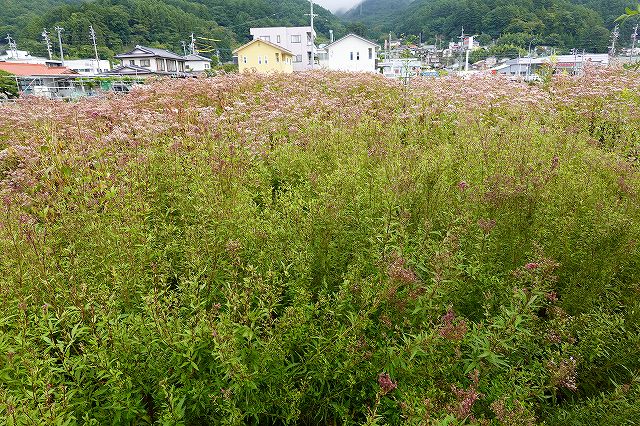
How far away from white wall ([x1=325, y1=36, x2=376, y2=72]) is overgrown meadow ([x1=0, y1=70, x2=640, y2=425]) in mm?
47236

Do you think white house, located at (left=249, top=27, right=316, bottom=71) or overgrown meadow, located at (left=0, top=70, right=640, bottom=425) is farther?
white house, located at (left=249, top=27, right=316, bottom=71)

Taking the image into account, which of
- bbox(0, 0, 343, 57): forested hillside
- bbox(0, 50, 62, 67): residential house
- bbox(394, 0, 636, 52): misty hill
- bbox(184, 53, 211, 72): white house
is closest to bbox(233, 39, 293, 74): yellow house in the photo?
bbox(184, 53, 211, 72): white house

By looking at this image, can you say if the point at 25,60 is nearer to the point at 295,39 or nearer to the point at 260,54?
the point at 295,39

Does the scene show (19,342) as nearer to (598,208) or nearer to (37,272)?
(37,272)

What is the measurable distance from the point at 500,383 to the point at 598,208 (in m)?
1.84

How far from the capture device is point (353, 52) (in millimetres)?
49094

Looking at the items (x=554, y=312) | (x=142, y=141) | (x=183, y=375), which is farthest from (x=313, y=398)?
(x=142, y=141)

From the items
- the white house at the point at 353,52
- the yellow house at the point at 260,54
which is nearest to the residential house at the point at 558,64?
the white house at the point at 353,52

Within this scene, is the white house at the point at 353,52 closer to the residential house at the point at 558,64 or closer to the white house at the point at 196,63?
the residential house at the point at 558,64

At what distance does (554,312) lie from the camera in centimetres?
225

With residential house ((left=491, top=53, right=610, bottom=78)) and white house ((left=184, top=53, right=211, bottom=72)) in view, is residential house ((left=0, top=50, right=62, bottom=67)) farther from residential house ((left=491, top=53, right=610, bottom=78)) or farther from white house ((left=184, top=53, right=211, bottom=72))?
residential house ((left=491, top=53, right=610, bottom=78))

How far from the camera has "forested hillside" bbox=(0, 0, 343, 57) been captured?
84812 millimetres

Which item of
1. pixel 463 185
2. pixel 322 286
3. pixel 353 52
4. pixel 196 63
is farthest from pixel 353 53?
pixel 322 286

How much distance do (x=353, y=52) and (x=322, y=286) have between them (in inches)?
2009
